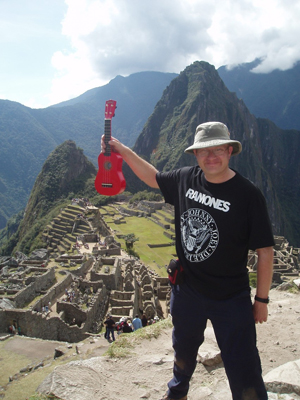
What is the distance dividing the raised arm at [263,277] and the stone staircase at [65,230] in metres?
28.0

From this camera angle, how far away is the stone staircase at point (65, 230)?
3205cm

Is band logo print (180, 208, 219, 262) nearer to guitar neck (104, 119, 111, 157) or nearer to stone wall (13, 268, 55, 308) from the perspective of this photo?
guitar neck (104, 119, 111, 157)

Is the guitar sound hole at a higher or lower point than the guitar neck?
lower

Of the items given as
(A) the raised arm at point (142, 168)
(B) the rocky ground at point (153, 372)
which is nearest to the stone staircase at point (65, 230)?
(B) the rocky ground at point (153, 372)

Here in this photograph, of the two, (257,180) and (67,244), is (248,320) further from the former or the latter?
(257,180)

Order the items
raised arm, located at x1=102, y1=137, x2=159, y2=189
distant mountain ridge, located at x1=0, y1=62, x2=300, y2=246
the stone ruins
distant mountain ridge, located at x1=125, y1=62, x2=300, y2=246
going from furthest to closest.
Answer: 1. distant mountain ridge, located at x1=125, y1=62, x2=300, y2=246
2. distant mountain ridge, located at x1=0, y1=62, x2=300, y2=246
3. the stone ruins
4. raised arm, located at x1=102, y1=137, x2=159, y2=189

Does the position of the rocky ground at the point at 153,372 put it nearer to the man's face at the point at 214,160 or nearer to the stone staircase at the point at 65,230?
the man's face at the point at 214,160

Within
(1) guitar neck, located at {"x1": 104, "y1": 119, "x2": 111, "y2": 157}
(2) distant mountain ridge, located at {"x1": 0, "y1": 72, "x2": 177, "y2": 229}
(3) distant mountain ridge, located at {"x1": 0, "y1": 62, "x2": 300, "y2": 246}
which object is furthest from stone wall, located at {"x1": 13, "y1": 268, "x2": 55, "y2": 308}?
(2) distant mountain ridge, located at {"x1": 0, "y1": 72, "x2": 177, "y2": 229}

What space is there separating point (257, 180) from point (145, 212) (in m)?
88.0

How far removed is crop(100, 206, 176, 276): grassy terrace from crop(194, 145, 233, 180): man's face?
23766 millimetres

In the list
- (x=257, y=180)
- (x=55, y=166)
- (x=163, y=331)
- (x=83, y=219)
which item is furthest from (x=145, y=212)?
(x=257, y=180)

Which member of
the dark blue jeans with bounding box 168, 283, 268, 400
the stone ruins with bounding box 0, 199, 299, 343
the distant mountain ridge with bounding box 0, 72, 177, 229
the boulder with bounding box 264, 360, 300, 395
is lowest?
the stone ruins with bounding box 0, 199, 299, 343

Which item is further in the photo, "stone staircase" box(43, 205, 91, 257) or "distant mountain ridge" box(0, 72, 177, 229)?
"distant mountain ridge" box(0, 72, 177, 229)

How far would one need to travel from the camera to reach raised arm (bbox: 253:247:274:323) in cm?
258
